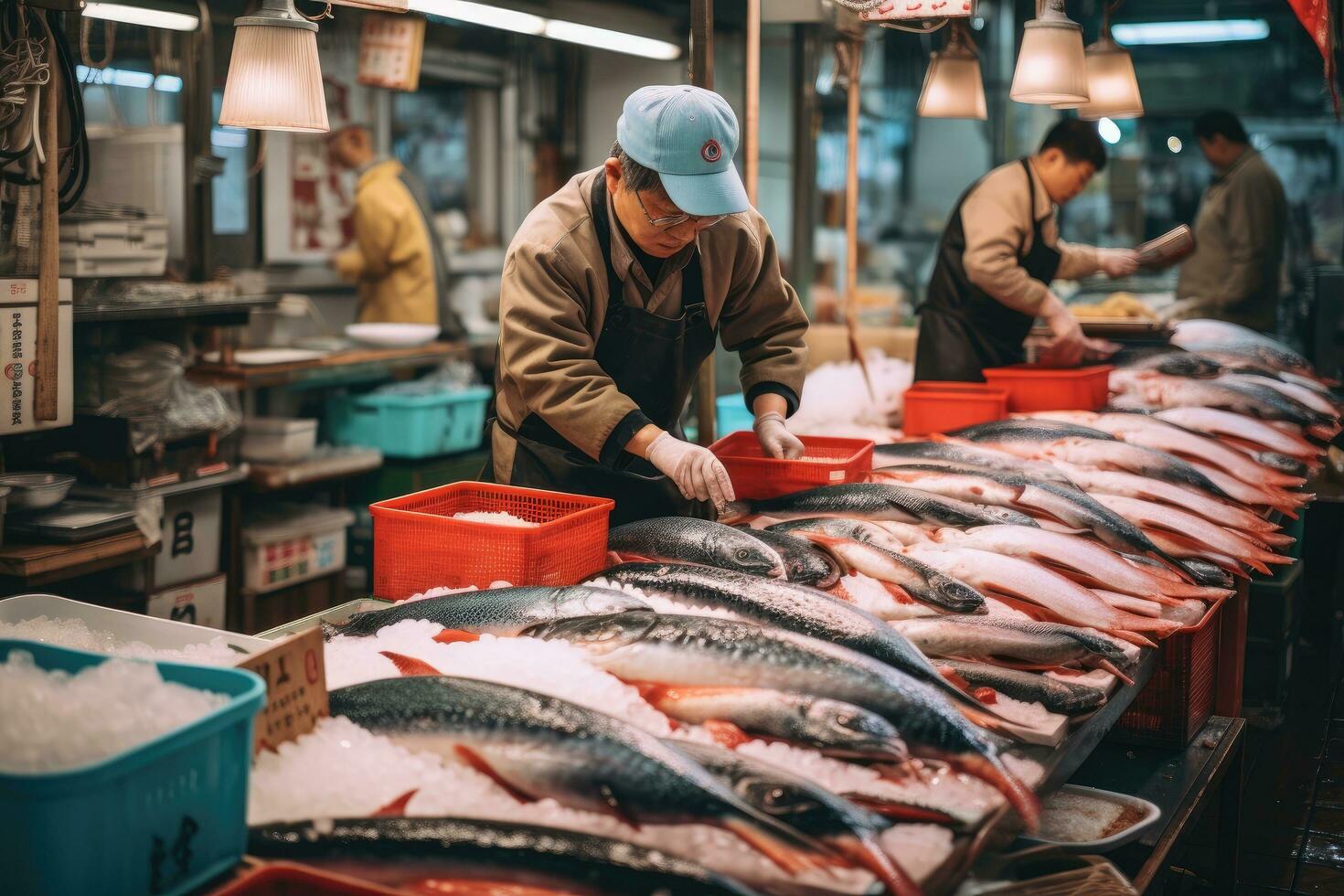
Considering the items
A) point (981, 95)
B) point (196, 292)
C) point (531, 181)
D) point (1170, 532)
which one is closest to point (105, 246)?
point (196, 292)

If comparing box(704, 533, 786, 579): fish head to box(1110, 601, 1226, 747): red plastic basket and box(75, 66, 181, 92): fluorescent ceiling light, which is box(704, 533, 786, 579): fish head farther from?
box(75, 66, 181, 92): fluorescent ceiling light

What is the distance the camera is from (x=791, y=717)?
74.6 inches

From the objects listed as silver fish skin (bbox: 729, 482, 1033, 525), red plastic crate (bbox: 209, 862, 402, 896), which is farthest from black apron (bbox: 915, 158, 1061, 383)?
red plastic crate (bbox: 209, 862, 402, 896)

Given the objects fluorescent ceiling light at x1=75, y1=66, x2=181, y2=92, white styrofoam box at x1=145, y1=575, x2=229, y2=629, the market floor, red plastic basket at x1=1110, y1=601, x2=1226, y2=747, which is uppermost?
fluorescent ceiling light at x1=75, y1=66, x2=181, y2=92

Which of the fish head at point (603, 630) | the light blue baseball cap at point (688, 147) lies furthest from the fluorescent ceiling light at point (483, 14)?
the fish head at point (603, 630)

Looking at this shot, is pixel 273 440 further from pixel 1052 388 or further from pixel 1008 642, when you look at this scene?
pixel 1008 642

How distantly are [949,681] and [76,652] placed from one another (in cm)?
137

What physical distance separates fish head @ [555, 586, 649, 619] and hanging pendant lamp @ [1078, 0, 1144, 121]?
4.25m

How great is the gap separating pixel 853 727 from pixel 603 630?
1.54 ft

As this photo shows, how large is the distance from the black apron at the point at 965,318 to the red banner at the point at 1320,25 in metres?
1.21

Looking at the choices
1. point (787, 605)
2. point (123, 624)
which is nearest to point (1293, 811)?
point (787, 605)

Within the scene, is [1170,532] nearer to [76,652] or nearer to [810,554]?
[810,554]

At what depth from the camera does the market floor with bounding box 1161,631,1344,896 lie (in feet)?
13.1

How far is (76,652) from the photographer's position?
1689mm
